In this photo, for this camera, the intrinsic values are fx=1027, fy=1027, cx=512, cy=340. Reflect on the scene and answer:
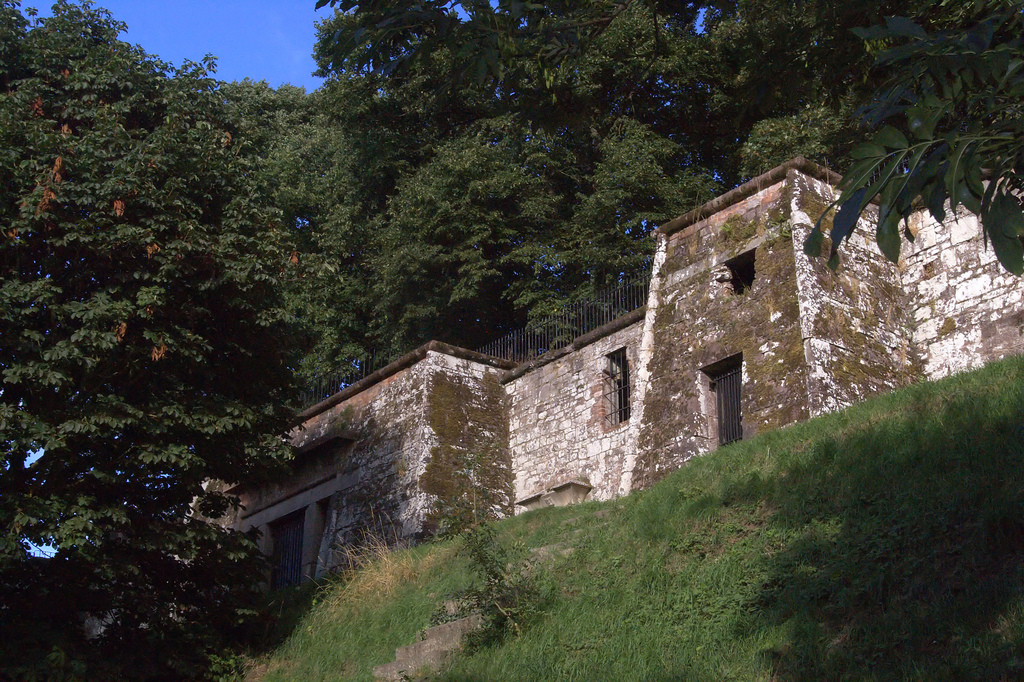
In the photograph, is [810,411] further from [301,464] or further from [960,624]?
[301,464]

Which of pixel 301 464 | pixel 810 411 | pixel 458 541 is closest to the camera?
pixel 810 411

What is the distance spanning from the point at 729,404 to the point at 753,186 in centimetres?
315

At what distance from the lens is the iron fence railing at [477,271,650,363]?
17.4 m

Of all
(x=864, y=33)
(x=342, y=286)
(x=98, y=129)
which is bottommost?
(x=864, y=33)

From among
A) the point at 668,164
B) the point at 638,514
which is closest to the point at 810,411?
the point at 638,514

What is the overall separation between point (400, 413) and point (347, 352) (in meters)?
7.07

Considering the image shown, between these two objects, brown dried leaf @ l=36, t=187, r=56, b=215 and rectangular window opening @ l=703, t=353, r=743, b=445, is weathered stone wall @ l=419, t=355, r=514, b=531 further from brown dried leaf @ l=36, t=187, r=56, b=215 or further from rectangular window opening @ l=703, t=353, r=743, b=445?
brown dried leaf @ l=36, t=187, r=56, b=215

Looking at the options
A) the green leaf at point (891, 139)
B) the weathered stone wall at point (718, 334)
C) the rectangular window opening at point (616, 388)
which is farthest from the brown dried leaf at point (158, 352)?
the green leaf at point (891, 139)

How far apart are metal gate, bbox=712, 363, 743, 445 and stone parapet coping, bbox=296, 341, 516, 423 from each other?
207 inches

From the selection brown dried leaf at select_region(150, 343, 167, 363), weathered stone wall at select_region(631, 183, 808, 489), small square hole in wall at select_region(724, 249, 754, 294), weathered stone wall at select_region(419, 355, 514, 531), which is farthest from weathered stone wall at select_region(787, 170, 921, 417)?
brown dried leaf at select_region(150, 343, 167, 363)

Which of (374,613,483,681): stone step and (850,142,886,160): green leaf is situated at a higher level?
(850,142,886,160): green leaf

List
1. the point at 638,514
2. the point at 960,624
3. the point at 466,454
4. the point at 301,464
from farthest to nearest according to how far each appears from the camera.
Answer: the point at 301,464
the point at 466,454
the point at 638,514
the point at 960,624

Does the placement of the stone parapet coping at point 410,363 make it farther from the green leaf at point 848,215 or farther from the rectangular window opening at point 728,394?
the green leaf at point 848,215

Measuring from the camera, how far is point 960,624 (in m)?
6.60
